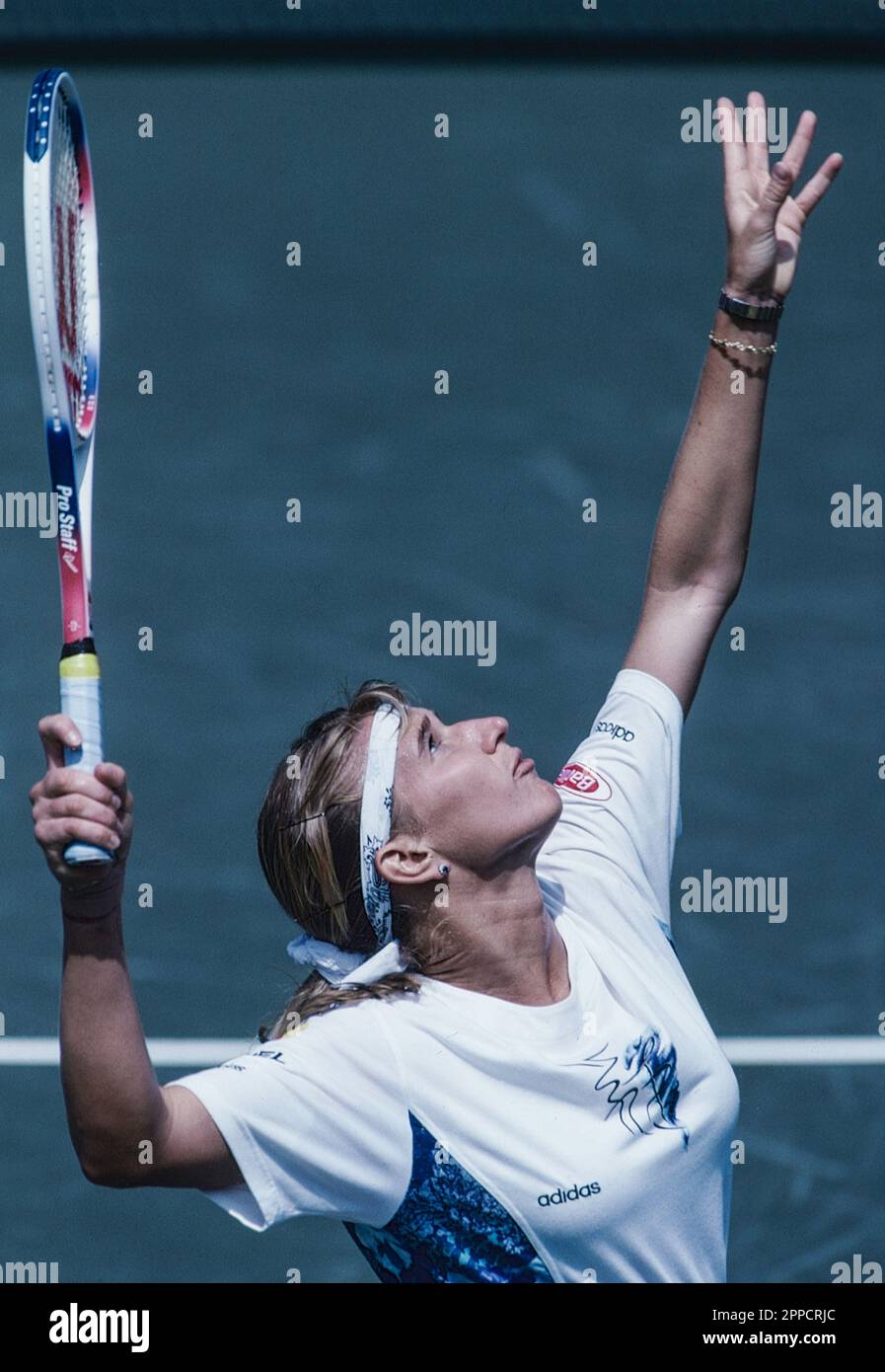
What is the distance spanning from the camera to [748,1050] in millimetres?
3855

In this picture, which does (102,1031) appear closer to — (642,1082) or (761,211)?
(642,1082)

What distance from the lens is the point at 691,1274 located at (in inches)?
75.4

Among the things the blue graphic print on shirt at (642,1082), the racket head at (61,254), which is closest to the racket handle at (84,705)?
the racket head at (61,254)

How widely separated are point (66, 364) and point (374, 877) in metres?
0.72

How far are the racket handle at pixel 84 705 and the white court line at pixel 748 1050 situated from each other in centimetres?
234

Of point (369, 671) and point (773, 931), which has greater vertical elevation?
point (369, 671)

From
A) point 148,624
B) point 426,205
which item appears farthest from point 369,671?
point 426,205

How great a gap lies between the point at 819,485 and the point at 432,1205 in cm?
258

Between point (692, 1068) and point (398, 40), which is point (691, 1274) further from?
point (398, 40)

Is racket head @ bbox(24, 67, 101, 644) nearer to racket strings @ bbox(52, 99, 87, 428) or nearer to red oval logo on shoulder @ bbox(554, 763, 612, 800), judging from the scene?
racket strings @ bbox(52, 99, 87, 428)

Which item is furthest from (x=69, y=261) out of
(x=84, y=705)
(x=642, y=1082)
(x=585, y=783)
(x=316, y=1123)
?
(x=642, y=1082)

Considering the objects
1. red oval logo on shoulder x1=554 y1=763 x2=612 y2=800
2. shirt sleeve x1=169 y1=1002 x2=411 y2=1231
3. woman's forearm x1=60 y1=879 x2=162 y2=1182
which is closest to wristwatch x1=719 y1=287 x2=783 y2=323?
red oval logo on shoulder x1=554 y1=763 x2=612 y2=800

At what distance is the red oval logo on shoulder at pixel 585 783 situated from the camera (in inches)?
88.0

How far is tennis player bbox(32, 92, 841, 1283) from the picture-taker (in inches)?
62.6
